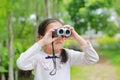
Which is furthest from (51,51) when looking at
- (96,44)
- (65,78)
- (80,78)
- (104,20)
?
(96,44)

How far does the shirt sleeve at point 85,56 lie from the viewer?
2.86 m

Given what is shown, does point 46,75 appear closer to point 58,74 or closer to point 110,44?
point 58,74

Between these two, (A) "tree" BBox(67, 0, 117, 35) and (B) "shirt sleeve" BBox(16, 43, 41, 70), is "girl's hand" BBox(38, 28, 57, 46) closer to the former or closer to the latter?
(B) "shirt sleeve" BBox(16, 43, 41, 70)

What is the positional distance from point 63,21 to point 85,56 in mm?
11421

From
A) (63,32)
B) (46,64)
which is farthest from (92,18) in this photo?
(63,32)

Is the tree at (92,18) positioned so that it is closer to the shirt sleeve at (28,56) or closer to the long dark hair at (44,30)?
the long dark hair at (44,30)

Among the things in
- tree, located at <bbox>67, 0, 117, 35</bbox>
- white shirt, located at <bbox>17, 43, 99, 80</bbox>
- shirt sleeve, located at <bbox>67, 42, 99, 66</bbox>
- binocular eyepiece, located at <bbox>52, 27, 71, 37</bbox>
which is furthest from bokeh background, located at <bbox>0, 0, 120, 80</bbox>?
binocular eyepiece, located at <bbox>52, 27, 71, 37</bbox>

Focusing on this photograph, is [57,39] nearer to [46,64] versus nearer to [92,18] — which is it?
[46,64]

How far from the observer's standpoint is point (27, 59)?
278 centimetres

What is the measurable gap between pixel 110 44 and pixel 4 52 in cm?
2073

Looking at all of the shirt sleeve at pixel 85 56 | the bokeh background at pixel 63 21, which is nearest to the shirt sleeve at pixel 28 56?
the shirt sleeve at pixel 85 56

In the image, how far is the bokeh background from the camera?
6878 millimetres

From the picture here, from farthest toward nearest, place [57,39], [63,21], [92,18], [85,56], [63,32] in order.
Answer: [92,18], [63,21], [85,56], [57,39], [63,32]

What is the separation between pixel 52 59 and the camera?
286 cm
